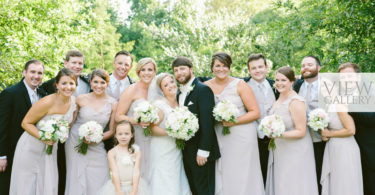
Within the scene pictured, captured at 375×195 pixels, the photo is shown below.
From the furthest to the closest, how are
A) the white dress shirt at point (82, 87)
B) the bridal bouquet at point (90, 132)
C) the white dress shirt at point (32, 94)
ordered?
the white dress shirt at point (82, 87) → the white dress shirt at point (32, 94) → the bridal bouquet at point (90, 132)

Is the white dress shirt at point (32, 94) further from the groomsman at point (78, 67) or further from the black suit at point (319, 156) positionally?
the black suit at point (319, 156)

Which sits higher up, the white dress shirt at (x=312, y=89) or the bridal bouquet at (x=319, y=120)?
the white dress shirt at (x=312, y=89)

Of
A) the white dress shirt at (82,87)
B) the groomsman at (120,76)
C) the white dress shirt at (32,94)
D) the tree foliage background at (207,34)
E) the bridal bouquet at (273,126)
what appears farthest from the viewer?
the tree foliage background at (207,34)

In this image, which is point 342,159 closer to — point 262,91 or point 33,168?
point 262,91

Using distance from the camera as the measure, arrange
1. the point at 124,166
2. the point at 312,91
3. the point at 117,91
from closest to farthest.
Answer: the point at 124,166
the point at 312,91
the point at 117,91

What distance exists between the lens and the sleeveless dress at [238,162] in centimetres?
572

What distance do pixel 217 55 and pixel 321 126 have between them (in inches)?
79.1

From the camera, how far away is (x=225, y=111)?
5.32 meters

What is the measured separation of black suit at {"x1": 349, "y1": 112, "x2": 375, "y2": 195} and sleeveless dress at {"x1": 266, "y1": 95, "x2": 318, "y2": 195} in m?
0.91

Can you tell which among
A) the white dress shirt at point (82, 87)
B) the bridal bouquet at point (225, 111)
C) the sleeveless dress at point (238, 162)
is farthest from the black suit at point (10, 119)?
the sleeveless dress at point (238, 162)

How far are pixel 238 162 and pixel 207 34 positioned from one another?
15482 millimetres

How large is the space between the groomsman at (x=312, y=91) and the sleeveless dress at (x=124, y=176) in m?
2.96

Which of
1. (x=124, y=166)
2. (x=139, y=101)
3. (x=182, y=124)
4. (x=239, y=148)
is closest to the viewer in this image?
(x=182, y=124)

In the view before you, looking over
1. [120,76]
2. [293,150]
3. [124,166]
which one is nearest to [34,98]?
[120,76]
